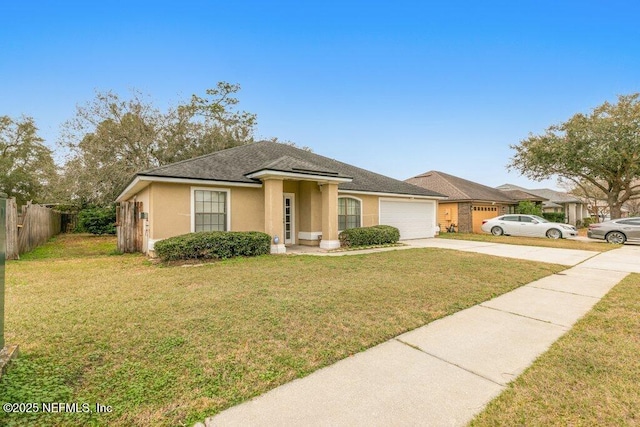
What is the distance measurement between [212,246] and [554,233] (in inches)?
739

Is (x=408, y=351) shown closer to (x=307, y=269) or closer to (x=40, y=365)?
(x=40, y=365)

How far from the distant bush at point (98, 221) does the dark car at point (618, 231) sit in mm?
29546

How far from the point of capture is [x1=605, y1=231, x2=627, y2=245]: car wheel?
1502 centimetres

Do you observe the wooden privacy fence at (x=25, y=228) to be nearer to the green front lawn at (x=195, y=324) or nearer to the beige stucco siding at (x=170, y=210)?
the green front lawn at (x=195, y=324)

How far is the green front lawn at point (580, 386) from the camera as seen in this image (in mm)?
2129

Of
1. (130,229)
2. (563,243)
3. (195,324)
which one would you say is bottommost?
(563,243)

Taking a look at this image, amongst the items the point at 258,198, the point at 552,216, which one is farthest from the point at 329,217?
the point at 552,216

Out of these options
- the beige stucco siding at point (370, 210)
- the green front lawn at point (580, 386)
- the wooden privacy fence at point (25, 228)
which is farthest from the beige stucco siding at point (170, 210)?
the green front lawn at point (580, 386)

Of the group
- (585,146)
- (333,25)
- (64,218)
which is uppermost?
(333,25)

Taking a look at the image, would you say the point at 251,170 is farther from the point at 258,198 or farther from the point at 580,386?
the point at 580,386

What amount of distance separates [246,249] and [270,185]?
8.12 feet

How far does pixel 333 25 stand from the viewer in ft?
41.5

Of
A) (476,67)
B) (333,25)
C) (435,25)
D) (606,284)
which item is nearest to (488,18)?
(435,25)

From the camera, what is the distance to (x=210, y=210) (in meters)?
10.6
